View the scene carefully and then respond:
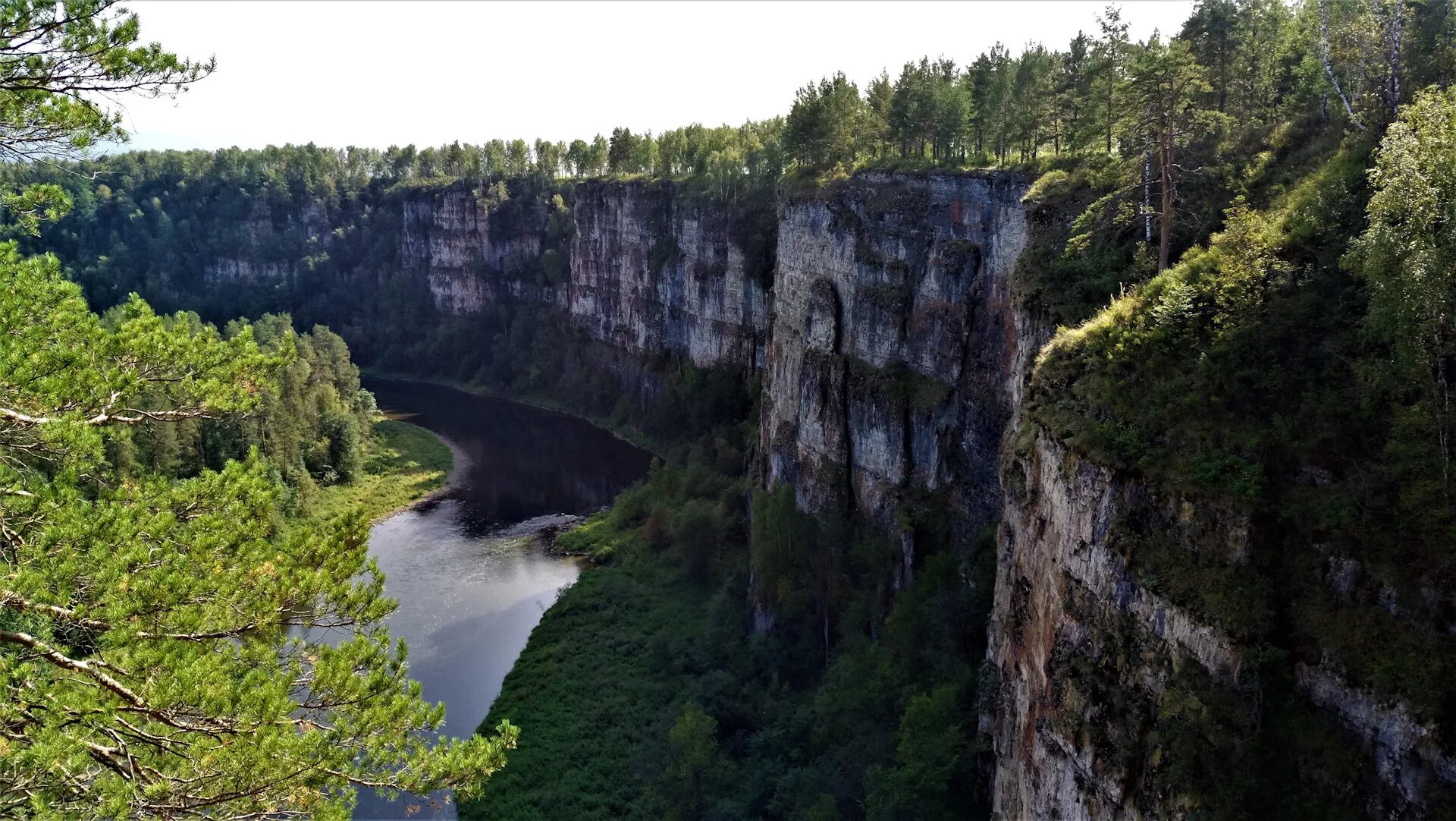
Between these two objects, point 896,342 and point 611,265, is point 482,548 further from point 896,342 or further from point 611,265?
point 611,265

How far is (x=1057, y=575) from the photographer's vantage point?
16297mm

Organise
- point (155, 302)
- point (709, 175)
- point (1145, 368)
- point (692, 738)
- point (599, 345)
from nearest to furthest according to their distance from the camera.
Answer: point (1145, 368)
point (692, 738)
point (709, 175)
point (599, 345)
point (155, 302)

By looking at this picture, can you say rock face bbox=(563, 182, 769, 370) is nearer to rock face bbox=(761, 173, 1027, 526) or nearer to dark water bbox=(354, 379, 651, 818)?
dark water bbox=(354, 379, 651, 818)

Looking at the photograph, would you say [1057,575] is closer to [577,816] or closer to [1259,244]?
[1259,244]

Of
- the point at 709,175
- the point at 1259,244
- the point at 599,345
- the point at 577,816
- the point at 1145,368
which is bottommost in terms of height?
the point at 577,816

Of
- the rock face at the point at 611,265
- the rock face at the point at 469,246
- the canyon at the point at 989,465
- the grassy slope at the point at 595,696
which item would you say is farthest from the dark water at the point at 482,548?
the rock face at the point at 469,246

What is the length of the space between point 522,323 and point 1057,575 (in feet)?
294

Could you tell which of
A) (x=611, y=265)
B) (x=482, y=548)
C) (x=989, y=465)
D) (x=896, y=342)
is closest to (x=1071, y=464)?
(x=989, y=465)

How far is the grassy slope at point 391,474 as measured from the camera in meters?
59.5

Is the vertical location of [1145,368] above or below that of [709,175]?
below

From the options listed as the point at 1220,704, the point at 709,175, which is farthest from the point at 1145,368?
the point at 709,175

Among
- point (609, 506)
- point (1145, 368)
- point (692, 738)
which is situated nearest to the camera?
point (1145, 368)

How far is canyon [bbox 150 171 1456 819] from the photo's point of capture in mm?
12891

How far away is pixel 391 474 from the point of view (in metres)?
66.9
